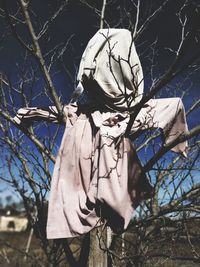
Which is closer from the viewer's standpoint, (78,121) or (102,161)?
(102,161)

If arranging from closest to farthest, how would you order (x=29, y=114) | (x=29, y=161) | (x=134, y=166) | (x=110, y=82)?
1. (x=134, y=166)
2. (x=110, y=82)
3. (x=29, y=114)
4. (x=29, y=161)

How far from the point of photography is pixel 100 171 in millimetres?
2299

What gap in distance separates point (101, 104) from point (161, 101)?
44 centimetres

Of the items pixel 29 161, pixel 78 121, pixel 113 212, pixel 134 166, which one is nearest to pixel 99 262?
pixel 113 212

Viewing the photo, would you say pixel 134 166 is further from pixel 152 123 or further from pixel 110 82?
pixel 110 82

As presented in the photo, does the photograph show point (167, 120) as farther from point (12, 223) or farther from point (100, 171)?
point (12, 223)

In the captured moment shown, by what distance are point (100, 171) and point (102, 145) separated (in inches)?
7.0

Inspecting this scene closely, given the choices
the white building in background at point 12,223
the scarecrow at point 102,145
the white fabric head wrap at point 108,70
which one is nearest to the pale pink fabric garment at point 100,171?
the scarecrow at point 102,145

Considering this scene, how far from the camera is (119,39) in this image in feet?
8.46

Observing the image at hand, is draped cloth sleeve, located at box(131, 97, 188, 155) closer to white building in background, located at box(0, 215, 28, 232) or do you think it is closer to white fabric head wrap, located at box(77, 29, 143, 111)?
white fabric head wrap, located at box(77, 29, 143, 111)

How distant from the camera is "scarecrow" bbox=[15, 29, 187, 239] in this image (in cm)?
225

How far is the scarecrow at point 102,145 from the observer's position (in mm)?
2248

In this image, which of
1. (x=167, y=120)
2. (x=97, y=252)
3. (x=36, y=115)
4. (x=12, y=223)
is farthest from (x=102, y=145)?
(x=12, y=223)

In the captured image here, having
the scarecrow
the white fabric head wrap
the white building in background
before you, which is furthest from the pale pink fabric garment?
the white building in background
